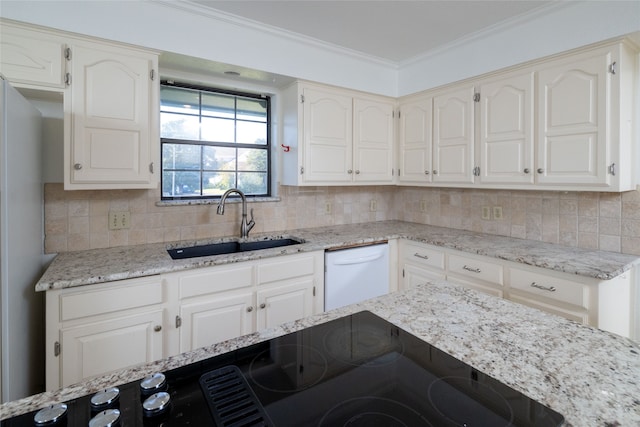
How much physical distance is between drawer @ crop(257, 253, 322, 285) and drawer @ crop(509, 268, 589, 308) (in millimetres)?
1265

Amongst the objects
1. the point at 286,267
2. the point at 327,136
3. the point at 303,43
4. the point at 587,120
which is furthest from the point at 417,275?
the point at 303,43

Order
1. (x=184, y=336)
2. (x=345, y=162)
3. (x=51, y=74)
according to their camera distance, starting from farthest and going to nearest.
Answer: (x=345, y=162) → (x=184, y=336) → (x=51, y=74)

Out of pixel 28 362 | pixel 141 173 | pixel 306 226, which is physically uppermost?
pixel 141 173

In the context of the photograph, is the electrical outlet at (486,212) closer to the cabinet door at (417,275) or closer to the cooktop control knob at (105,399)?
the cabinet door at (417,275)

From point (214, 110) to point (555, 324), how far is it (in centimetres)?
253

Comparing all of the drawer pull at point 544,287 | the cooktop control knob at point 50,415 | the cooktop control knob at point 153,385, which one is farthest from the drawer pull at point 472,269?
the cooktop control knob at point 50,415

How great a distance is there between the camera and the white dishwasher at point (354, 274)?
240 centimetres

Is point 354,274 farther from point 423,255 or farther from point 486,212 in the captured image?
point 486,212

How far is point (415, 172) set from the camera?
9.84ft

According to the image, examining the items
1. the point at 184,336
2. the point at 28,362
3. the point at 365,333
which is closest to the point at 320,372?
the point at 365,333

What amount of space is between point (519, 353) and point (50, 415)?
40.3 inches

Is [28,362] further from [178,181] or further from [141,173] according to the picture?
[178,181]

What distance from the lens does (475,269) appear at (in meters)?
2.22

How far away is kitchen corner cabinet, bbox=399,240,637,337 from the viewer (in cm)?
170
